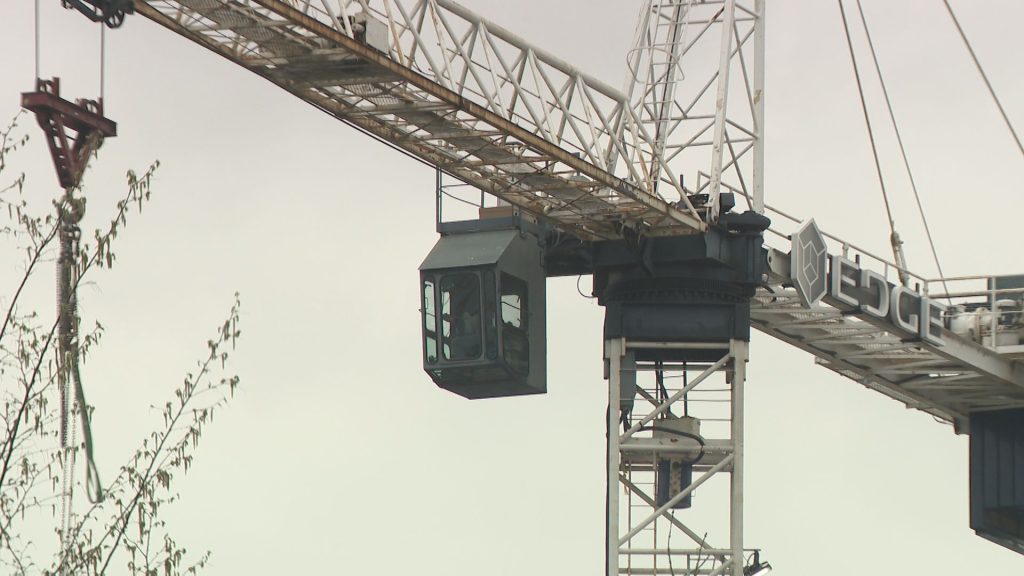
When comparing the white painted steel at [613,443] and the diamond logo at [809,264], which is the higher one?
the diamond logo at [809,264]

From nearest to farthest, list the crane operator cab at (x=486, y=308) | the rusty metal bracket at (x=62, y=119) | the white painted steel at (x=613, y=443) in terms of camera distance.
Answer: the rusty metal bracket at (x=62, y=119), the white painted steel at (x=613, y=443), the crane operator cab at (x=486, y=308)

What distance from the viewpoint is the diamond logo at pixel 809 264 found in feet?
233

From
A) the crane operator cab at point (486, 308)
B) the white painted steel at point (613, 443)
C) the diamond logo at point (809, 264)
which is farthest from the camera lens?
the crane operator cab at point (486, 308)

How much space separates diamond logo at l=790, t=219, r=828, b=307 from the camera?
71.1 meters

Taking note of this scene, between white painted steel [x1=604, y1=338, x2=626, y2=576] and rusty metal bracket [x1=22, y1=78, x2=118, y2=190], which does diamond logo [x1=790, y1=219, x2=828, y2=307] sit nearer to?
white painted steel [x1=604, y1=338, x2=626, y2=576]

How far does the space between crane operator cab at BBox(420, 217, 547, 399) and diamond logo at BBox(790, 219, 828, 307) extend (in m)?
7.70

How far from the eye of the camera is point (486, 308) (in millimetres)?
73312

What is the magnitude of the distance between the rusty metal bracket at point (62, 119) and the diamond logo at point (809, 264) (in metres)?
28.8

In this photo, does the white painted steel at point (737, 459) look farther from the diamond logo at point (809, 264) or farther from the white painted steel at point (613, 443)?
the white painted steel at point (613, 443)

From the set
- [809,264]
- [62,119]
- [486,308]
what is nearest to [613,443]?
[486,308]

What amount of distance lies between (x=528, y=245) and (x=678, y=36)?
311 inches

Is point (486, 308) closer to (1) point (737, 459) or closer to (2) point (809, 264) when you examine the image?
(1) point (737, 459)

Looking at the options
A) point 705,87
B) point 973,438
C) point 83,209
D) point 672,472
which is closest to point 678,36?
point 705,87

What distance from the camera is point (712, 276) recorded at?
71.6m
